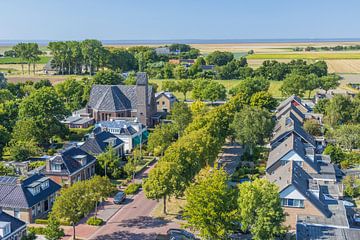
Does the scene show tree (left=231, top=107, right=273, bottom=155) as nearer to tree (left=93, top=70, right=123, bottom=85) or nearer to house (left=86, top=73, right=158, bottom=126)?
house (left=86, top=73, right=158, bottom=126)

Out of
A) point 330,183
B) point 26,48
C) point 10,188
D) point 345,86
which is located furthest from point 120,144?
point 26,48

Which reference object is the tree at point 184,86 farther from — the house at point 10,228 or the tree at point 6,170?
the house at point 10,228

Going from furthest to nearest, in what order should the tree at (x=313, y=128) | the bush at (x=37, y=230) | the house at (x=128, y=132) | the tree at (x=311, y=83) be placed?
the tree at (x=311, y=83)
the tree at (x=313, y=128)
the house at (x=128, y=132)
the bush at (x=37, y=230)

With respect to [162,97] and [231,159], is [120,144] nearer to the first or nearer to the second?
[231,159]

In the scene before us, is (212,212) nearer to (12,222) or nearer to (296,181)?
(296,181)

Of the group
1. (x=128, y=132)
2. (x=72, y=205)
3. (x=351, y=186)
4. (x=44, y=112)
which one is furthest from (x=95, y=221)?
(x=44, y=112)

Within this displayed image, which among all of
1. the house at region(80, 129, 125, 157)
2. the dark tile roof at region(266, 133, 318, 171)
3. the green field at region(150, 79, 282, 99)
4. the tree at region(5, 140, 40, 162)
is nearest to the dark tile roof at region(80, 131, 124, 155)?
the house at region(80, 129, 125, 157)

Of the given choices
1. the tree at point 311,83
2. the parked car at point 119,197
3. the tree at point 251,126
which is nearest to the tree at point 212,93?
the tree at point 311,83
